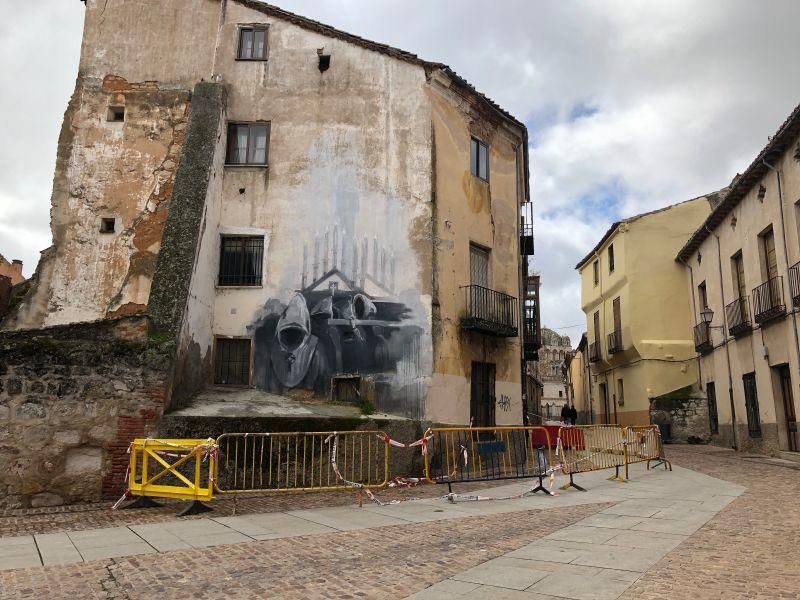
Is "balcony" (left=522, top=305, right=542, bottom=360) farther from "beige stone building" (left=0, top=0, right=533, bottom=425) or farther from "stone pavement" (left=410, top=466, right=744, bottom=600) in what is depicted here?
"stone pavement" (left=410, top=466, right=744, bottom=600)

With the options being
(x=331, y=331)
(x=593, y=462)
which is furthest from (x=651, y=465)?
(x=331, y=331)

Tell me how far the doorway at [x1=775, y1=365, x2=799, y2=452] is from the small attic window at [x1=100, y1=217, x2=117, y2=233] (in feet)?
58.0

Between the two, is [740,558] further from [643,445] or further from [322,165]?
[322,165]

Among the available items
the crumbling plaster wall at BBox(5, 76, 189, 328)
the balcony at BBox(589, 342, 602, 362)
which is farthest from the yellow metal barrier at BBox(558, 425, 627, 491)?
the balcony at BBox(589, 342, 602, 362)

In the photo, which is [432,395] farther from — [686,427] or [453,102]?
[686,427]

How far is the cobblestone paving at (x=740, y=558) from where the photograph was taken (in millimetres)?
5098

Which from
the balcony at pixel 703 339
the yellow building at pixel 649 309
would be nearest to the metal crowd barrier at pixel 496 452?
the balcony at pixel 703 339

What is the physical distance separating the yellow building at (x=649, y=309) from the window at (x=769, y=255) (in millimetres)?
8126

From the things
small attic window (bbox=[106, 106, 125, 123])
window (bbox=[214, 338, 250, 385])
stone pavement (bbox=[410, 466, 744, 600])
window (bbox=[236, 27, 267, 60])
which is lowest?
stone pavement (bbox=[410, 466, 744, 600])

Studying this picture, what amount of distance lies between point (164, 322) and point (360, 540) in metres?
6.49

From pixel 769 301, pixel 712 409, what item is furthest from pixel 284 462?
pixel 712 409

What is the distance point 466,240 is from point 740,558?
444 inches

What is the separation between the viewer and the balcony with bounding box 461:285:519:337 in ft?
51.8

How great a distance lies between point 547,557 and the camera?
6.35 m
